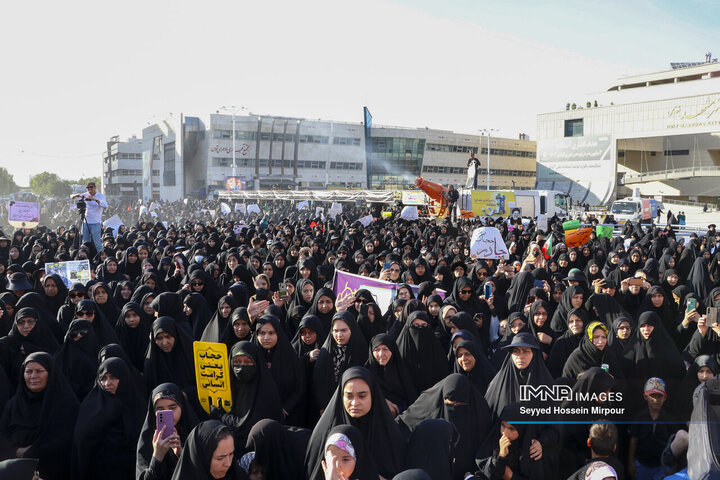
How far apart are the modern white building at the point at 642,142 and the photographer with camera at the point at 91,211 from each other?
133 feet

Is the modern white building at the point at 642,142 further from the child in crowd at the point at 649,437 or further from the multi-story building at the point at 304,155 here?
the child in crowd at the point at 649,437

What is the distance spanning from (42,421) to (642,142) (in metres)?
50.0

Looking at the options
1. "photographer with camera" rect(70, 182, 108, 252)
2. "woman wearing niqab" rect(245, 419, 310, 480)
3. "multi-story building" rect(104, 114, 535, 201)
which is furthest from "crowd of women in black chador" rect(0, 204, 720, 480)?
"multi-story building" rect(104, 114, 535, 201)

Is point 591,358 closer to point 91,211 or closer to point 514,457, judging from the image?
point 514,457

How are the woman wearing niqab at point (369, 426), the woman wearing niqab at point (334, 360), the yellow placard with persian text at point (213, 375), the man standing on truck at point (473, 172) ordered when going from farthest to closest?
the man standing on truck at point (473, 172) → the woman wearing niqab at point (334, 360) → the yellow placard with persian text at point (213, 375) → the woman wearing niqab at point (369, 426)

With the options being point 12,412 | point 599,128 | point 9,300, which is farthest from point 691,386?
point 599,128

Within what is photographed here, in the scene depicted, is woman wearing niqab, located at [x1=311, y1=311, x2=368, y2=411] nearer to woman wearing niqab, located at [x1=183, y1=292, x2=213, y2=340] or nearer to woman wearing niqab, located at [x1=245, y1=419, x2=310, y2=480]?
woman wearing niqab, located at [x1=245, y1=419, x2=310, y2=480]

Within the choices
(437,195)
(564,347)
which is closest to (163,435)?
(564,347)

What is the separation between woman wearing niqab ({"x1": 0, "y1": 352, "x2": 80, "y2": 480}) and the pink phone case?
4.04 ft

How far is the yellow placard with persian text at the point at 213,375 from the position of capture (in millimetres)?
3799

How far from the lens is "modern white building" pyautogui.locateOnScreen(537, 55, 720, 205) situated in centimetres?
4306

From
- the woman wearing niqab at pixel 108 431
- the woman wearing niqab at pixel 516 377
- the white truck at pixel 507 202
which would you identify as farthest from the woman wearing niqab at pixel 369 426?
the white truck at pixel 507 202

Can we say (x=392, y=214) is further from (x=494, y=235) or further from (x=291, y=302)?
(x=291, y=302)

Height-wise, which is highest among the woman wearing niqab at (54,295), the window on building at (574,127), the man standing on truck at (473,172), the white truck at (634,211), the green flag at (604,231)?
the window on building at (574,127)
